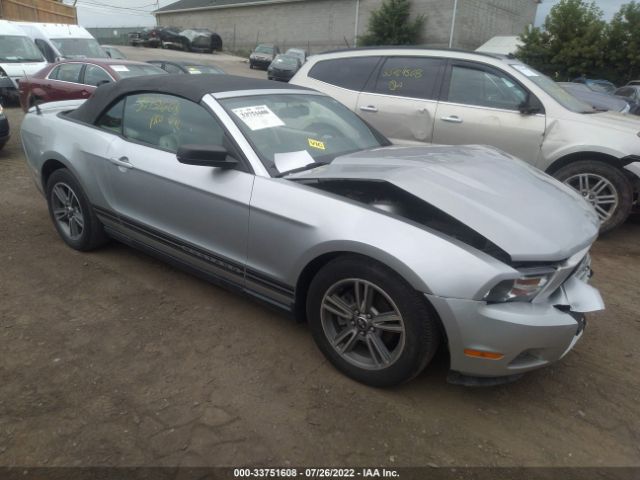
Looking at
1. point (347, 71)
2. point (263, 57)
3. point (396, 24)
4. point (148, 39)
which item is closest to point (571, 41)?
point (396, 24)

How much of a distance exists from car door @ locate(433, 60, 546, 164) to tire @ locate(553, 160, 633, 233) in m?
0.41

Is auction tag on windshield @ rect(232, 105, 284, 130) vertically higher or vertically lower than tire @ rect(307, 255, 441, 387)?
higher

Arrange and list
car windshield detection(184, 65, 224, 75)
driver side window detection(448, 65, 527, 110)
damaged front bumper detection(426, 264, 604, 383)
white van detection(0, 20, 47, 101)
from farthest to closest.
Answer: car windshield detection(184, 65, 224, 75) < white van detection(0, 20, 47, 101) < driver side window detection(448, 65, 527, 110) < damaged front bumper detection(426, 264, 604, 383)

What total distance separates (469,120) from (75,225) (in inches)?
160

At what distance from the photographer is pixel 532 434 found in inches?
96.6

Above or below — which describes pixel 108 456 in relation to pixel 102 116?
below

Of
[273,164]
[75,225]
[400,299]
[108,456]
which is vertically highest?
[273,164]

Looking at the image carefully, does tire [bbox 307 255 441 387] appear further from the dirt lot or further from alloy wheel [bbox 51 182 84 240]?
alloy wheel [bbox 51 182 84 240]

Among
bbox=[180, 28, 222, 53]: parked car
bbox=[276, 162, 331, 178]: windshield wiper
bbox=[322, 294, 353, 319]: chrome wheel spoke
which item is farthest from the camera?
bbox=[180, 28, 222, 53]: parked car

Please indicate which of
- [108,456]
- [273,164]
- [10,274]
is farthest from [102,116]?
[108,456]

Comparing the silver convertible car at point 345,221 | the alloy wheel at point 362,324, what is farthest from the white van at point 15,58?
the alloy wheel at point 362,324

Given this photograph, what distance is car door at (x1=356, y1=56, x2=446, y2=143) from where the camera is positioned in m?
5.68

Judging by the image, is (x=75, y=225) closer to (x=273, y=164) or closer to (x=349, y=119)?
(x=273, y=164)

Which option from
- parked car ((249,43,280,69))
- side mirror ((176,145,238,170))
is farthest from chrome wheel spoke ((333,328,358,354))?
parked car ((249,43,280,69))
